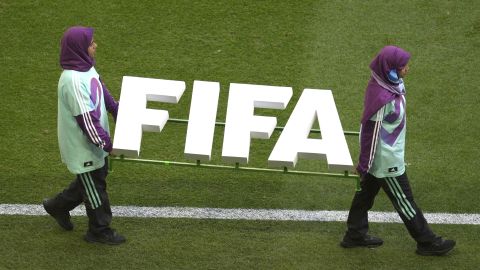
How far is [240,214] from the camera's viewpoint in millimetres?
9727

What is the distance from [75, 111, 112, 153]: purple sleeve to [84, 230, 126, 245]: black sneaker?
84 cm

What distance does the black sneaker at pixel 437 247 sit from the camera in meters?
9.06

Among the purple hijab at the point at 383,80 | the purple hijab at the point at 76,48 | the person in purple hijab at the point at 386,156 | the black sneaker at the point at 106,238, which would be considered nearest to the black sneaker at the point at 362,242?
the person in purple hijab at the point at 386,156

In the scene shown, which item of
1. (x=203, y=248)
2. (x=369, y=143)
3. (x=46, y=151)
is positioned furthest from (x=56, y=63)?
(x=369, y=143)

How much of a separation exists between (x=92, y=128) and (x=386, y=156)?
7.85ft

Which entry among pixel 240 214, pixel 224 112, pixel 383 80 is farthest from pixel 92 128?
pixel 224 112

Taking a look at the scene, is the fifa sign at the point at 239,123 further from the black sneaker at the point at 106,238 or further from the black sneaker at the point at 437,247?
the black sneaker at the point at 437,247

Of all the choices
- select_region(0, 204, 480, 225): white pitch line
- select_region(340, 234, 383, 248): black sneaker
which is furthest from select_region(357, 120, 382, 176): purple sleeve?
select_region(0, 204, 480, 225): white pitch line

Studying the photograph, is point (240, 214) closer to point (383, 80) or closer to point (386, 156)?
point (386, 156)

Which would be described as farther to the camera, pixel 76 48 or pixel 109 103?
pixel 109 103

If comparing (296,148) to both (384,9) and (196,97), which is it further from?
(384,9)

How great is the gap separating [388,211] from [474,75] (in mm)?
2707

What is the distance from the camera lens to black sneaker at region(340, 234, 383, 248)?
922 centimetres

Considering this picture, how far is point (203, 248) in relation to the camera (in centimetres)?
916
